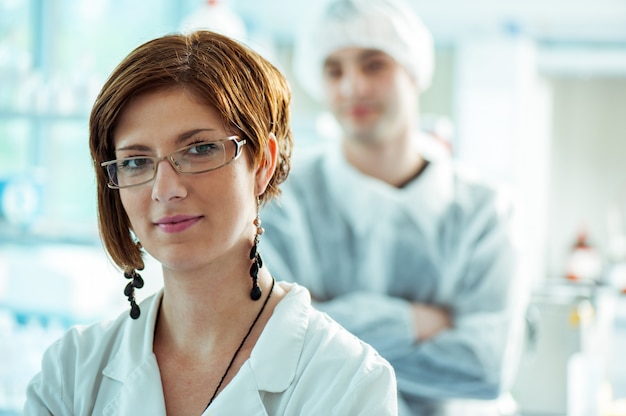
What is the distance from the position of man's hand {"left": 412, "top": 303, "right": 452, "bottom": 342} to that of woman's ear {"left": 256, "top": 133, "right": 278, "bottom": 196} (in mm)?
1121

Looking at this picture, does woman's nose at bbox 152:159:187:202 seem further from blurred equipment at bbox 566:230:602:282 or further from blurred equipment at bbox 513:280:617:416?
blurred equipment at bbox 566:230:602:282

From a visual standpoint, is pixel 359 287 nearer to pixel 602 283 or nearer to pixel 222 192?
pixel 222 192

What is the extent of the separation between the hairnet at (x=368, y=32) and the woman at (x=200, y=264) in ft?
3.54

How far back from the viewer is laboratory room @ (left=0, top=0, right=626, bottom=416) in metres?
2.37

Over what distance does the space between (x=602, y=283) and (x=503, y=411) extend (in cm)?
375

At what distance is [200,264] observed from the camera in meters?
1.24

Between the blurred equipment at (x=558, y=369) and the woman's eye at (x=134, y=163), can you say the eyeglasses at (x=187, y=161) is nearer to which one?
the woman's eye at (x=134, y=163)

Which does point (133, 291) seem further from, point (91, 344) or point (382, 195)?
point (382, 195)

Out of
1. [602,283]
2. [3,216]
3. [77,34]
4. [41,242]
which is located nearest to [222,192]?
[41,242]

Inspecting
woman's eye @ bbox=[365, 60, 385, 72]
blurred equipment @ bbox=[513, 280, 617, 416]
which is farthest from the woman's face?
blurred equipment @ bbox=[513, 280, 617, 416]

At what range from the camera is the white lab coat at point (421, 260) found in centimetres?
237

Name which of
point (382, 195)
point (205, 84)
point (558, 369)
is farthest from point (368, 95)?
point (558, 369)

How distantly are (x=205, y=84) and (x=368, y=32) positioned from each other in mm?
1260

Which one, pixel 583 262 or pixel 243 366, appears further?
pixel 583 262
